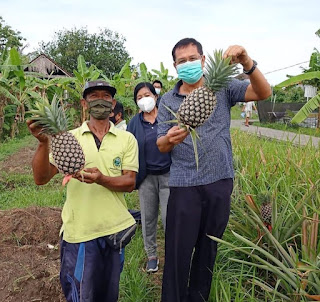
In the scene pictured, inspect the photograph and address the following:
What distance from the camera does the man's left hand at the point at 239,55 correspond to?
211 cm

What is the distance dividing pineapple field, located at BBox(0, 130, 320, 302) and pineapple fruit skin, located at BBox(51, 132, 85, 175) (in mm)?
973

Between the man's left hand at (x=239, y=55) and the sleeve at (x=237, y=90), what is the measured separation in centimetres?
24

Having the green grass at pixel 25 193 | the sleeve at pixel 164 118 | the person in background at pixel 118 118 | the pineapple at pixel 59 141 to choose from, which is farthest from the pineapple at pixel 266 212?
the green grass at pixel 25 193

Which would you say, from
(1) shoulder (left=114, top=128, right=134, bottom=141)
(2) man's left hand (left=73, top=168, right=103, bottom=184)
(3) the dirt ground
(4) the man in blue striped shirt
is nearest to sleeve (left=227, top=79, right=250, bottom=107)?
(4) the man in blue striped shirt

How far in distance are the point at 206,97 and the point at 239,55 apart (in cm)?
37

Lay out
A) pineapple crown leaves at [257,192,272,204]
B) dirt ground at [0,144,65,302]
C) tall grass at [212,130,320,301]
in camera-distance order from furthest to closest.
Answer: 1. dirt ground at [0,144,65,302]
2. pineapple crown leaves at [257,192,272,204]
3. tall grass at [212,130,320,301]

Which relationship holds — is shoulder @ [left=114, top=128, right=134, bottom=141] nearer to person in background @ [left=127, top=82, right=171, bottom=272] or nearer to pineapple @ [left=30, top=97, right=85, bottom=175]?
pineapple @ [left=30, top=97, right=85, bottom=175]


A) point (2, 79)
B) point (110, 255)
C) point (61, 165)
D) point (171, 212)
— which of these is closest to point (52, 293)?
point (110, 255)

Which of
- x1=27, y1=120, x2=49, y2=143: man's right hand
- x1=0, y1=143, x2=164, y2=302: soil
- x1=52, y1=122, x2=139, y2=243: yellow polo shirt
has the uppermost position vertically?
x1=27, y1=120, x2=49, y2=143: man's right hand

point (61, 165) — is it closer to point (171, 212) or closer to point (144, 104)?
point (171, 212)

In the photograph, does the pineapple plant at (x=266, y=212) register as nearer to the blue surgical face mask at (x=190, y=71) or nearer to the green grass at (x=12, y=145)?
the blue surgical face mask at (x=190, y=71)

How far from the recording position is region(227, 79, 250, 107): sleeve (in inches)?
96.3

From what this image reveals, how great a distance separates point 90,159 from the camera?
229 centimetres

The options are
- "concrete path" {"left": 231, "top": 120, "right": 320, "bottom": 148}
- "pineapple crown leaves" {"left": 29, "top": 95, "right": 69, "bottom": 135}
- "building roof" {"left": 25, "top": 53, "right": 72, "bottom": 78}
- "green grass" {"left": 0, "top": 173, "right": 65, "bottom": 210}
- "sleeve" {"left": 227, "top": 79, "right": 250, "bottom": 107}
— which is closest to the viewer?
"pineapple crown leaves" {"left": 29, "top": 95, "right": 69, "bottom": 135}
